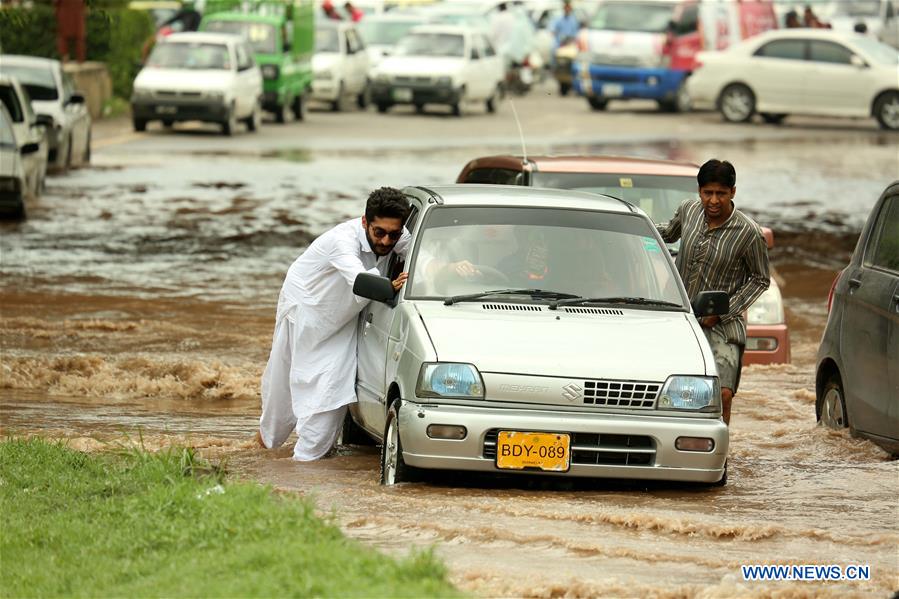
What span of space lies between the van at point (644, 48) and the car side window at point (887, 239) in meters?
32.4

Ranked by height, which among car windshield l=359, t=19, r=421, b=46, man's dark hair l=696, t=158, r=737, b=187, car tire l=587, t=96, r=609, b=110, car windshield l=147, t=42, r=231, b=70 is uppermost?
man's dark hair l=696, t=158, r=737, b=187

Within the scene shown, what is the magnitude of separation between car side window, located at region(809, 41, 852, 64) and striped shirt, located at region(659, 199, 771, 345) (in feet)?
99.5

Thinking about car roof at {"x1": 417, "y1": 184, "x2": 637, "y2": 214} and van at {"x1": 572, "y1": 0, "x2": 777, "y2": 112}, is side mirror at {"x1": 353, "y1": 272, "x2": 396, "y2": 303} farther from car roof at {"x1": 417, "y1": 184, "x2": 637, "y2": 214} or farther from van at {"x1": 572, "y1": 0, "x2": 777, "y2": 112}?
van at {"x1": 572, "y1": 0, "x2": 777, "y2": 112}

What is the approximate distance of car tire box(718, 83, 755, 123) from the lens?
40.3 m

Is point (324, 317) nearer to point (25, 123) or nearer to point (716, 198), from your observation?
point (716, 198)

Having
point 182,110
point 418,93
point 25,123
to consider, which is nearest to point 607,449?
point 25,123

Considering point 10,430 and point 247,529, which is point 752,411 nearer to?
point 10,430

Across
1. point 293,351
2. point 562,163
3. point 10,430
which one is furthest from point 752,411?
point 10,430

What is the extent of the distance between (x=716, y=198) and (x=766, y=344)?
3.80m

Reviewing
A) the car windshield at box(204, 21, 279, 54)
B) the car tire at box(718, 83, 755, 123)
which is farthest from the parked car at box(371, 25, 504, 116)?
the car tire at box(718, 83, 755, 123)

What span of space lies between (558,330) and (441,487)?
0.92 metres

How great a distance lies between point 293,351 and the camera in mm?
9695

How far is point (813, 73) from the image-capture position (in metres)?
39.0

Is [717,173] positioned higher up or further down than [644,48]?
higher up
